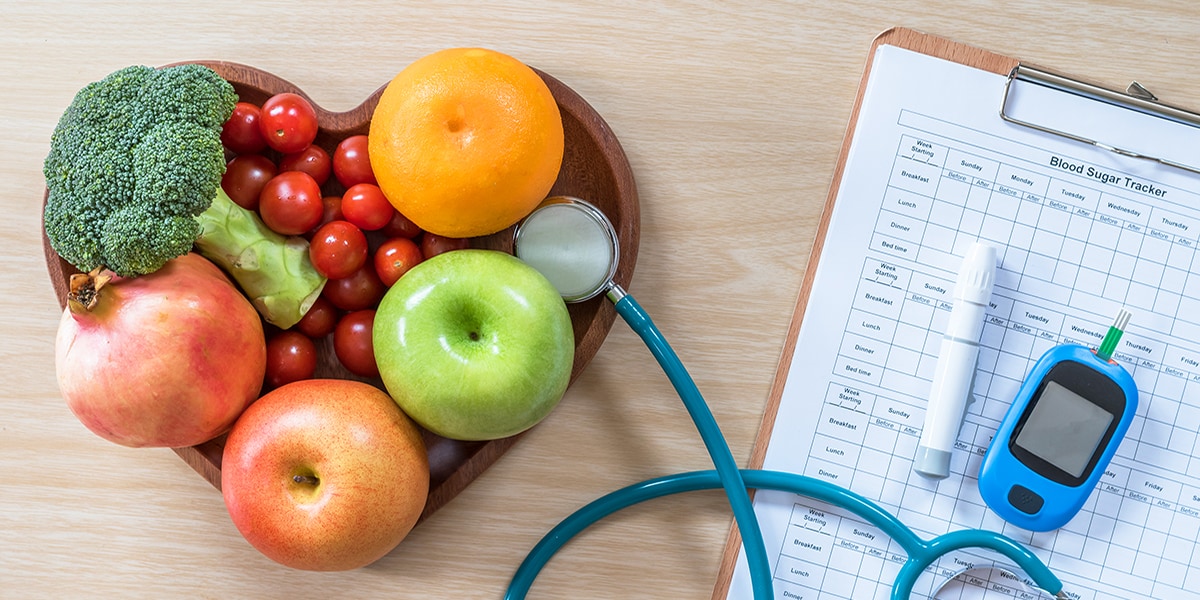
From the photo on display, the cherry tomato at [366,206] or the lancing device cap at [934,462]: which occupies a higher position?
the cherry tomato at [366,206]

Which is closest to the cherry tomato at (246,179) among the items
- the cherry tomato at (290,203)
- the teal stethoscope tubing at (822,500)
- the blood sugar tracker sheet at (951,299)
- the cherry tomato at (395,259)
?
the cherry tomato at (290,203)

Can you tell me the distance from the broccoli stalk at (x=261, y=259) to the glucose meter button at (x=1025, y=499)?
639 millimetres

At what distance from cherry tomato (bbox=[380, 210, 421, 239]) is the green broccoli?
14cm

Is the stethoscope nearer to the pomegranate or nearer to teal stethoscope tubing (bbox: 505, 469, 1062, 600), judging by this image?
teal stethoscope tubing (bbox: 505, 469, 1062, 600)

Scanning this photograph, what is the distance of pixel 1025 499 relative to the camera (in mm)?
747

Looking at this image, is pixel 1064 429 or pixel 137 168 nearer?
pixel 137 168

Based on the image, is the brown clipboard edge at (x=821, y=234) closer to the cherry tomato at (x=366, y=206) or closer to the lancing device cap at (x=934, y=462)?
the lancing device cap at (x=934, y=462)

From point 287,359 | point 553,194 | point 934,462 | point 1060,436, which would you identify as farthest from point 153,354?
point 1060,436

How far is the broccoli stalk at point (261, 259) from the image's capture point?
0.69m

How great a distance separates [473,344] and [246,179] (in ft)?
0.83

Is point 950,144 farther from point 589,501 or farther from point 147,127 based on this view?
point 147,127

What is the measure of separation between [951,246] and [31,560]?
0.91 metres

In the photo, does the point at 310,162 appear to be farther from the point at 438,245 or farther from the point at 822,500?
the point at 822,500

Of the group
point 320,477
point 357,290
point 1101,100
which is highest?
point 1101,100
